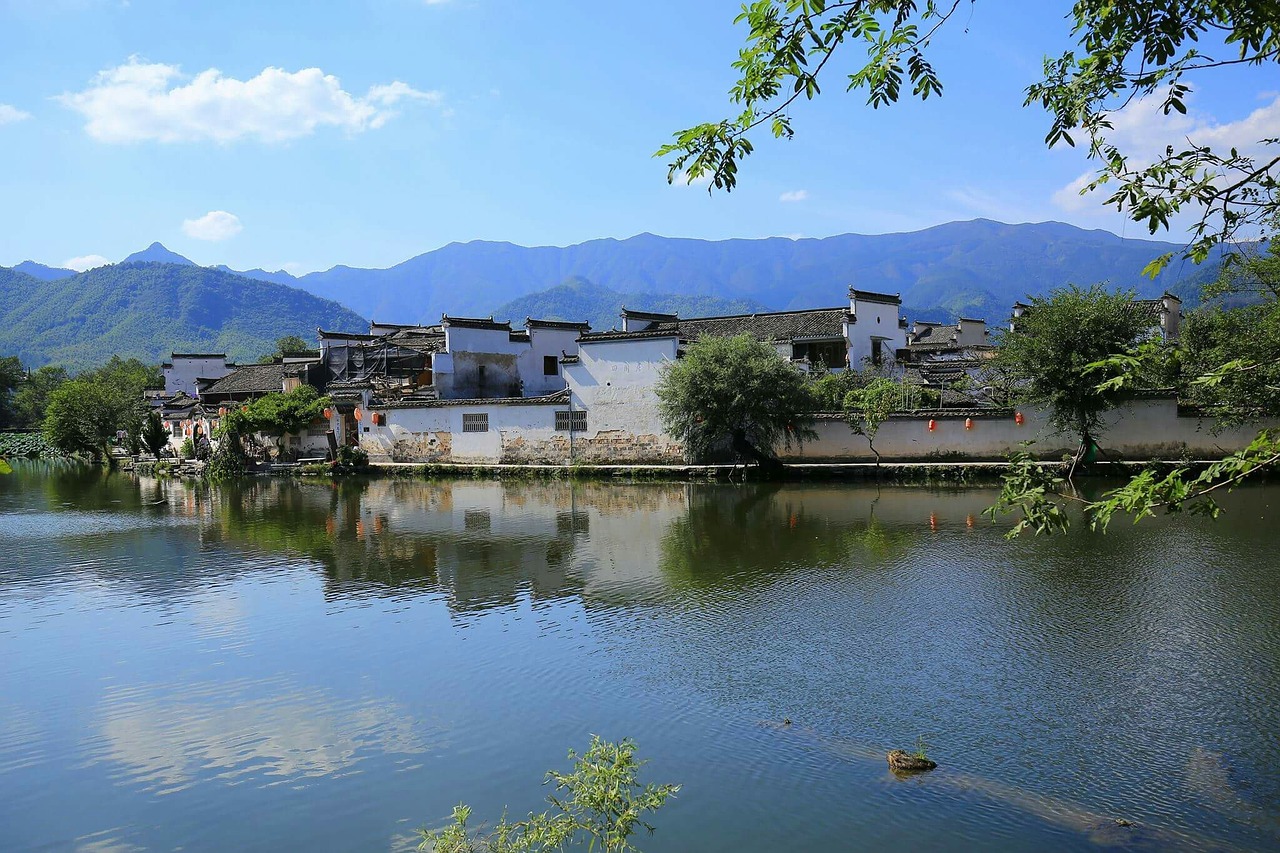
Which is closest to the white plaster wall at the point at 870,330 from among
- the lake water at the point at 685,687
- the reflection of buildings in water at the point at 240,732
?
the lake water at the point at 685,687

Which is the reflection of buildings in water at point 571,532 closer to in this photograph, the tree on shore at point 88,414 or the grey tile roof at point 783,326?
the grey tile roof at point 783,326

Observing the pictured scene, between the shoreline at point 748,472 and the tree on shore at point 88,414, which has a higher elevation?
the tree on shore at point 88,414

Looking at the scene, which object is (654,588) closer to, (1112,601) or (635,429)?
(1112,601)

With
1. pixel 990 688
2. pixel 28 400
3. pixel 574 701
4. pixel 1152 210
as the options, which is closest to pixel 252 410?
pixel 574 701

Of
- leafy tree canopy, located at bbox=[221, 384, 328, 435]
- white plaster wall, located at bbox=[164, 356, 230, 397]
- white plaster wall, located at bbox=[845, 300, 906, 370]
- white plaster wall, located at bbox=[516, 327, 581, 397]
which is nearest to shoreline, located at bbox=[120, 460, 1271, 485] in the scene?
leafy tree canopy, located at bbox=[221, 384, 328, 435]

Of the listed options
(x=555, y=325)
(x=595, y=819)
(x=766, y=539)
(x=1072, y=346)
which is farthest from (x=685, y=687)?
(x=555, y=325)

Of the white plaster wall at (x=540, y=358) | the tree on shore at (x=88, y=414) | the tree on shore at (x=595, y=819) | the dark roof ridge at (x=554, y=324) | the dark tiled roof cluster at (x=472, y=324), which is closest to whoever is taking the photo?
the tree on shore at (x=595, y=819)

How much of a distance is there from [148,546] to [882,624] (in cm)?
1414

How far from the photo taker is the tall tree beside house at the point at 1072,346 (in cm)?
2061

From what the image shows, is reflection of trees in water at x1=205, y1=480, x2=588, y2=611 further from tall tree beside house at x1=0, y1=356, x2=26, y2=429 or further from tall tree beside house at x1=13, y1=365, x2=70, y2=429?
tall tree beside house at x1=0, y1=356, x2=26, y2=429

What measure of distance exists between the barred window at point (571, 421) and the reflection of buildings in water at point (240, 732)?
19311 millimetres

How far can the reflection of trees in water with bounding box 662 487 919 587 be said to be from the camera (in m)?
13.3

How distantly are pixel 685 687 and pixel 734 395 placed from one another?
52.7 feet

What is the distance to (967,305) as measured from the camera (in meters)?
196
